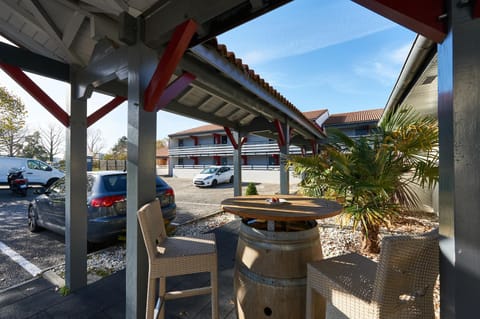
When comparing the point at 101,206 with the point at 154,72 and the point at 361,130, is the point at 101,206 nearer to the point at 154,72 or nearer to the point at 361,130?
the point at 154,72

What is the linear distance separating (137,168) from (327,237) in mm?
3474

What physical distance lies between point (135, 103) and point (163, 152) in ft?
90.6

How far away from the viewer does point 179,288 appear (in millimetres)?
2223

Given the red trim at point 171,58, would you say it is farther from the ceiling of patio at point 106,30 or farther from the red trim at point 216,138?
the red trim at point 216,138

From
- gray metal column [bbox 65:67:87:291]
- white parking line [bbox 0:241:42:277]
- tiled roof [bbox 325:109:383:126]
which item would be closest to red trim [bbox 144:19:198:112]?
gray metal column [bbox 65:67:87:291]

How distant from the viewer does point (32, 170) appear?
35.0 ft

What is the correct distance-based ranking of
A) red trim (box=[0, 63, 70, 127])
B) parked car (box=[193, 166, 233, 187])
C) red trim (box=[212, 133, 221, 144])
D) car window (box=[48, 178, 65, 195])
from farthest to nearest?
red trim (box=[212, 133, 221, 144]) < parked car (box=[193, 166, 233, 187]) < car window (box=[48, 178, 65, 195]) < red trim (box=[0, 63, 70, 127])

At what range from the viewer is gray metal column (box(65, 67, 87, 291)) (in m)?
2.16

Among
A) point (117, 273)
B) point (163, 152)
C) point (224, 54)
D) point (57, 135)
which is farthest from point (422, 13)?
point (57, 135)

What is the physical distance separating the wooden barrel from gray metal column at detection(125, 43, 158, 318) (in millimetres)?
787

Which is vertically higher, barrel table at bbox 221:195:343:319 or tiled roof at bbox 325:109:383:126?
tiled roof at bbox 325:109:383:126

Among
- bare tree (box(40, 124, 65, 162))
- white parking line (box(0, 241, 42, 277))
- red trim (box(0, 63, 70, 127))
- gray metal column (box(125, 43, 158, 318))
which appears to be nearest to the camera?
gray metal column (box(125, 43, 158, 318))

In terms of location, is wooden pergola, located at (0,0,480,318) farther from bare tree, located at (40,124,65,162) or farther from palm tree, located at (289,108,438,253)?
bare tree, located at (40,124,65,162)

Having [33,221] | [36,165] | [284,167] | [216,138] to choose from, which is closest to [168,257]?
[284,167]
